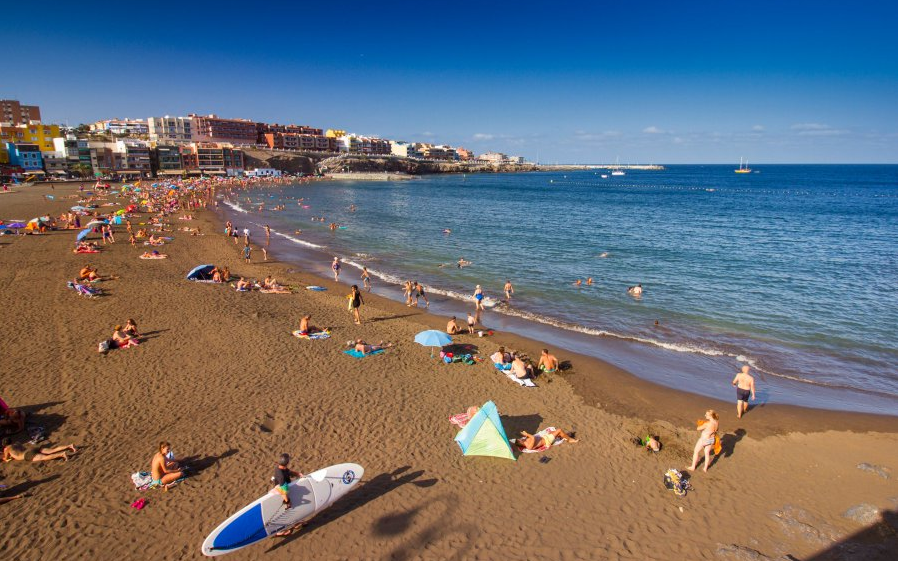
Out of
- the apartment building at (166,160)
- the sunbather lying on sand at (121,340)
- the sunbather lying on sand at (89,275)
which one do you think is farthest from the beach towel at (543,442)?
the apartment building at (166,160)

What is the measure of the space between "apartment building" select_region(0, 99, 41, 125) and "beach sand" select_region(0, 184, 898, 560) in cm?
14880

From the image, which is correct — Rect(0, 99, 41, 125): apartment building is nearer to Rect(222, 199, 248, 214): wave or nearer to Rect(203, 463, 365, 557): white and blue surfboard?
Rect(222, 199, 248, 214): wave

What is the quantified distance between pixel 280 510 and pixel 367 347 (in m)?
6.70

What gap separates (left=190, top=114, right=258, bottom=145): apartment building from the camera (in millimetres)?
140625

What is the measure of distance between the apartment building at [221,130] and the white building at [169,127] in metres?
2.72

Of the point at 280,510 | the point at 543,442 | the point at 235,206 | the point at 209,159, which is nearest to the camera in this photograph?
the point at 280,510

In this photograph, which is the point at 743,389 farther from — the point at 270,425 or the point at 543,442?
the point at 270,425

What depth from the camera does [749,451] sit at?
30.0 feet

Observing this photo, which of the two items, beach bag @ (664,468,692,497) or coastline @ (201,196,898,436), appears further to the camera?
coastline @ (201,196,898,436)

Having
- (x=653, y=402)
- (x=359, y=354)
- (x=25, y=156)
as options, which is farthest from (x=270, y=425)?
(x=25, y=156)

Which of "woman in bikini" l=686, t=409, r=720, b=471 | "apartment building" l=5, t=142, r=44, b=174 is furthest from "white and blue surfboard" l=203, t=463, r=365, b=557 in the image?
"apartment building" l=5, t=142, r=44, b=174

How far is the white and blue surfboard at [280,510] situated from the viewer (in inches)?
241

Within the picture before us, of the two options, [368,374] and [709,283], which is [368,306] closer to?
[368,374]

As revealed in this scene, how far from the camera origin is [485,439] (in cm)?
853
